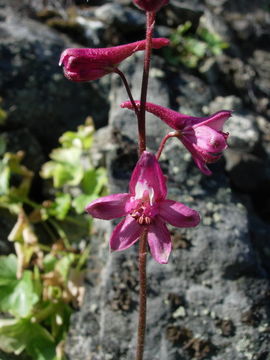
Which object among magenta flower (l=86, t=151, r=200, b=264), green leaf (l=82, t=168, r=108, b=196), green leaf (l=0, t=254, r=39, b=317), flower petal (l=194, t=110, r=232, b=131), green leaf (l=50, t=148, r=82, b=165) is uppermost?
flower petal (l=194, t=110, r=232, b=131)

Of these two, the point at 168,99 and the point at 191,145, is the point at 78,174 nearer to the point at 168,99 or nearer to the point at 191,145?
the point at 168,99

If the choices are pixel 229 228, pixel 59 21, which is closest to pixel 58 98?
pixel 59 21

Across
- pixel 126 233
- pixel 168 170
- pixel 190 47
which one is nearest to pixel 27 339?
pixel 126 233

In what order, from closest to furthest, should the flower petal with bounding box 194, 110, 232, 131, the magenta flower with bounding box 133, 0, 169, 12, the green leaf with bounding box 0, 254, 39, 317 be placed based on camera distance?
the magenta flower with bounding box 133, 0, 169, 12
the flower petal with bounding box 194, 110, 232, 131
the green leaf with bounding box 0, 254, 39, 317

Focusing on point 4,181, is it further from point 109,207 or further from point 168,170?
point 109,207

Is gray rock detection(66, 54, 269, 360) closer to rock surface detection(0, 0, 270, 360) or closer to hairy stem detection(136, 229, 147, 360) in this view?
rock surface detection(0, 0, 270, 360)

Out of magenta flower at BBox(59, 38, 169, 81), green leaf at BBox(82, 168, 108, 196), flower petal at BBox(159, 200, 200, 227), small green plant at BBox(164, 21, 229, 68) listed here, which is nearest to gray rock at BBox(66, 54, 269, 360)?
green leaf at BBox(82, 168, 108, 196)
